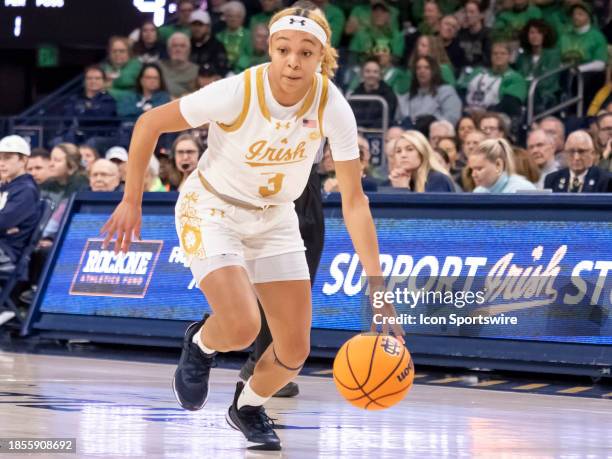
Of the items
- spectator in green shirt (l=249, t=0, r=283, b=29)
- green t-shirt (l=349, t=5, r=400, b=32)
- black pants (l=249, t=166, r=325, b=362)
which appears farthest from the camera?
spectator in green shirt (l=249, t=0, r=283, b=29)

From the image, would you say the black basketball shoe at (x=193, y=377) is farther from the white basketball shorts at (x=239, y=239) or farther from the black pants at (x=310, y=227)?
the black pants at (x=310, y=227)

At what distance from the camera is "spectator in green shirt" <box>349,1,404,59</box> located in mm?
18938

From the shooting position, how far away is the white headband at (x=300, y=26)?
22.7 feet

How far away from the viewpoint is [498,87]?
17.0 m

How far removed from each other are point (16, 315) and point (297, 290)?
789cm

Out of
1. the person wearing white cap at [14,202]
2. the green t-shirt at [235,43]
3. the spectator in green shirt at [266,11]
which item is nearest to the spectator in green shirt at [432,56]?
the green t-shirt at [235,43]

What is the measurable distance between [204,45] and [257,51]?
44.6 inches

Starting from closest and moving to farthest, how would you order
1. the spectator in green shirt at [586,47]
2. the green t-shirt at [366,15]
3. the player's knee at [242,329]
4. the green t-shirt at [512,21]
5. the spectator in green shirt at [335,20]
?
the player's knee at [242,329], the spectator in green shirt at [586,47], the green t-shirt at [512,21], the green t-shirt at [366,15], the spectator in green shirt at [335,20]

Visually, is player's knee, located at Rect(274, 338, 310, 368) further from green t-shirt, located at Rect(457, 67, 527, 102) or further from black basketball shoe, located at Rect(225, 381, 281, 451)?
green t-shirt, located at Rect(457, 67, 527, 102)

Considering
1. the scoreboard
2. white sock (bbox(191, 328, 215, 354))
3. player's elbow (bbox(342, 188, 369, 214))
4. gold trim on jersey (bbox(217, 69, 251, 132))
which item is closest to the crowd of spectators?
the scoreboard

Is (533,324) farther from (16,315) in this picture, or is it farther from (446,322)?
(16,315)

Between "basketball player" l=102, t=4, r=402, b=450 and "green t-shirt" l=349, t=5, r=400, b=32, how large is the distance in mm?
12085

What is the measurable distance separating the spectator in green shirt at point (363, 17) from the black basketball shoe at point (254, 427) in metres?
12.3

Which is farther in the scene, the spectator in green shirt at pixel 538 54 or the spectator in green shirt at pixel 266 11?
the spectator in green shirt at pixel 266 11
